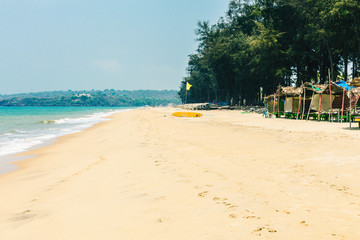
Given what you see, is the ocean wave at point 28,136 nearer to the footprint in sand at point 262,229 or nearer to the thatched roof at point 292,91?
the footprint in sand at point 262,229

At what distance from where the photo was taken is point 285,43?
1548 inches

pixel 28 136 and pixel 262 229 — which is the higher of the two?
pixel 262 229

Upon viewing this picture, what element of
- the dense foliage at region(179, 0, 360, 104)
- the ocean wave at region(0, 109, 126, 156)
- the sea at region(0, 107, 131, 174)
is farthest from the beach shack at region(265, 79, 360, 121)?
the ocean wave at region(0, 109, 126, 156)

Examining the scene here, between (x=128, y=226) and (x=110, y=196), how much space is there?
1.40m

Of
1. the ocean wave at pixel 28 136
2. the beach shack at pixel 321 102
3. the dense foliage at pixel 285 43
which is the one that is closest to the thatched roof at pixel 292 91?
the beach shack at pixel 321 102

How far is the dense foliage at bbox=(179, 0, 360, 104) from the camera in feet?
92.0

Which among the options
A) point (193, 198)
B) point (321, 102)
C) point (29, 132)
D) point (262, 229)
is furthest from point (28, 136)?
point (321, 102)

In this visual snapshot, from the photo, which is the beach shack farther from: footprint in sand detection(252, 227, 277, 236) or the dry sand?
footprint in sand detection(252, 227, 277, 236)

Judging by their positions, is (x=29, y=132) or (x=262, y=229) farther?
(x=29, y=132)

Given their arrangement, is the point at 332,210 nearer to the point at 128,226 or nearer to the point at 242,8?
the point at 128,226

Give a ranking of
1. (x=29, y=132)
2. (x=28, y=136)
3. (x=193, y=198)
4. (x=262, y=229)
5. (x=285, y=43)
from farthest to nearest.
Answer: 1. (x=285, y=43)
2. (x=29, y=132)
3. (x=28, y=136)
4. (x=193, y=198)
5. (x=262, y=229)

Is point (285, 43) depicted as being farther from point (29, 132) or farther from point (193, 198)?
point (193, 198)

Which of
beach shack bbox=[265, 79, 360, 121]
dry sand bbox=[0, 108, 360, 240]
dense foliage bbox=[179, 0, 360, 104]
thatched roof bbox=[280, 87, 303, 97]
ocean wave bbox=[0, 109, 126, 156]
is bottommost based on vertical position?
ocean wave bbox=[0, 109, 126, 156]

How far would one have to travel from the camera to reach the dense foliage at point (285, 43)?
2803 centimetres
